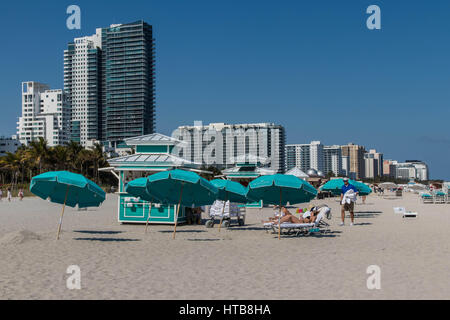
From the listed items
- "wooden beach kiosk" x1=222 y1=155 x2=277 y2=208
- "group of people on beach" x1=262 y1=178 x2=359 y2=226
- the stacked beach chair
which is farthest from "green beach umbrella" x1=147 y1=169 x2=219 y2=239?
the stacked beach chair

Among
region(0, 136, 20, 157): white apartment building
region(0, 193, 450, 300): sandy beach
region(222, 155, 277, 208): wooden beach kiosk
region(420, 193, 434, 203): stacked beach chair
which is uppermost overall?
region(0, 136, 20, 157): white apartment building

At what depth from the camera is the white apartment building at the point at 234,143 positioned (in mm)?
173375

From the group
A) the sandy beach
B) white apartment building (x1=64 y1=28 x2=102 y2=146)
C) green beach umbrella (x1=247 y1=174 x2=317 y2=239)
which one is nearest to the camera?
the sandy beach

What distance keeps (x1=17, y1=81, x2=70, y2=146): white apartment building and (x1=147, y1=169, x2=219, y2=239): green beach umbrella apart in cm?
15885

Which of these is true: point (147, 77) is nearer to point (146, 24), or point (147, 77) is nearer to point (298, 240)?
point (146, 24)

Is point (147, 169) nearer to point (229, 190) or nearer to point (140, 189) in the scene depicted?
point (140, 189)

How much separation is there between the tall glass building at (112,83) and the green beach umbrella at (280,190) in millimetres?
158070

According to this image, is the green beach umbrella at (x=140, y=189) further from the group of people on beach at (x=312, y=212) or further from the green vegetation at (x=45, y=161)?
the green vegetation at (x=45, y=161)

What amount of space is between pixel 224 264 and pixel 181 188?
5016 mm

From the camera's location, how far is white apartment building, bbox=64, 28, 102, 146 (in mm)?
176750

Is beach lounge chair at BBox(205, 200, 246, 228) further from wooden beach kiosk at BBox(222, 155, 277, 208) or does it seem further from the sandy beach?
wooden beach kiosk at BBox(222, 155, 277, 208)

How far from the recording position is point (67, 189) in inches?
520
